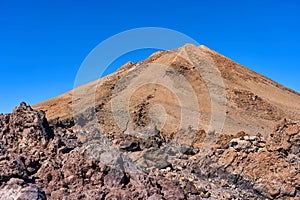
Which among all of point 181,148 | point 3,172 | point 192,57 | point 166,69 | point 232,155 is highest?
point 192,57

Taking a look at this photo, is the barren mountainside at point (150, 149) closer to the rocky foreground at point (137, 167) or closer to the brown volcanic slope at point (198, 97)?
the rocky foreground at point (137, 167)

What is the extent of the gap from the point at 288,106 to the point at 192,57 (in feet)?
27.6

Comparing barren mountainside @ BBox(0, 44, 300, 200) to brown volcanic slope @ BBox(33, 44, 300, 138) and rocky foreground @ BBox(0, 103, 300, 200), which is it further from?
brown volcanic slope @ BBox(33, 44, 300, 138)

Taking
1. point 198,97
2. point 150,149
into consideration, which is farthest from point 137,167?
point 198,97

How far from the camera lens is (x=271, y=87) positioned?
124 ft

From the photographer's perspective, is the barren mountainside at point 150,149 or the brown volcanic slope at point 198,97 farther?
the brown volcanic slope at point 198,97

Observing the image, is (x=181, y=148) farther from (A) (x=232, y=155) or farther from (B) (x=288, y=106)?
(B) (x=288, y=106)

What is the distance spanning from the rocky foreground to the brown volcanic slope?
8685 mm

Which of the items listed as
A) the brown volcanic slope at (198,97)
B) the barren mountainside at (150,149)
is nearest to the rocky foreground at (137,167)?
the barren mountainside at (150,149)

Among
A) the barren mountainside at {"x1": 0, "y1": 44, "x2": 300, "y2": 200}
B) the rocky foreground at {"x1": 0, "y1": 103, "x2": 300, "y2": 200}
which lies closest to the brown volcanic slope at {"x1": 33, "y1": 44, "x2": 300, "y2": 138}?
the barren mountainside at {"x1": 0, "y1": 44, "x2": 300, "y2": 200}

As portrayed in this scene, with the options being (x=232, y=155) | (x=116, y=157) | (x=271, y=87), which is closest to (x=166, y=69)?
(x=271, y=87)

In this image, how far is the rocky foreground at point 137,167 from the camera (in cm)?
606

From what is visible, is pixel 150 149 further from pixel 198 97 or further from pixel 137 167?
pixel 198 97

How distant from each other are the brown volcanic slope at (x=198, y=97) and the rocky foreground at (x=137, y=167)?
8.69 metres
